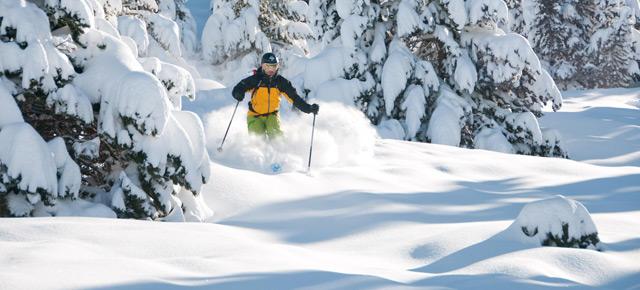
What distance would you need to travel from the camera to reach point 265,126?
11.5 m

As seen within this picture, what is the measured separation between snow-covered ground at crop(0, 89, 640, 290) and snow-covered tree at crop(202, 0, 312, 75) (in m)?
16.0

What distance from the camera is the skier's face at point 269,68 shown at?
11375mm

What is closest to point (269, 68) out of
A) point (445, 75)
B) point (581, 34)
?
point (445, 75)

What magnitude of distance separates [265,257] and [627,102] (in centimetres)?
3121

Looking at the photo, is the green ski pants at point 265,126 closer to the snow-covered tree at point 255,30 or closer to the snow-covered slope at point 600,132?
the snow-covered slope at point 600,132

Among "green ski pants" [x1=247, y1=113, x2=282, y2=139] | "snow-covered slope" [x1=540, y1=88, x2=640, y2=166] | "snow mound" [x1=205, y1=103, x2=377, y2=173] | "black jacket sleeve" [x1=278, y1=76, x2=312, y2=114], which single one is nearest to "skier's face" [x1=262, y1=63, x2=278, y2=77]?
"black jacket sleeve" [x1=278, y1=76, x2=312, y2=114]

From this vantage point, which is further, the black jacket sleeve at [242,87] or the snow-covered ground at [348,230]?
the black jacket sleeve at [242,87]

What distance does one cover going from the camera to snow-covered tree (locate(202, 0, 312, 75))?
1147 inches

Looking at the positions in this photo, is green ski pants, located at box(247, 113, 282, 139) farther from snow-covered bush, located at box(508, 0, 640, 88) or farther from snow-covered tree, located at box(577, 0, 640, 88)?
snow-covered tree, located at box(577, 0, 640, 88)

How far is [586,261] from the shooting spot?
5.93 meters

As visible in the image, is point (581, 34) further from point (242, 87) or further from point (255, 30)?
point (242, 87)

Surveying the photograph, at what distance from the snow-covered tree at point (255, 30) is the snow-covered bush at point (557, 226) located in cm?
2245

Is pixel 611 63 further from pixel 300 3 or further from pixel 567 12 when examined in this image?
pixel 300 3

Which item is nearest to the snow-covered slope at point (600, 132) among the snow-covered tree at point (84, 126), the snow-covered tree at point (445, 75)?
the snow-covered tree at point (445, 75)
